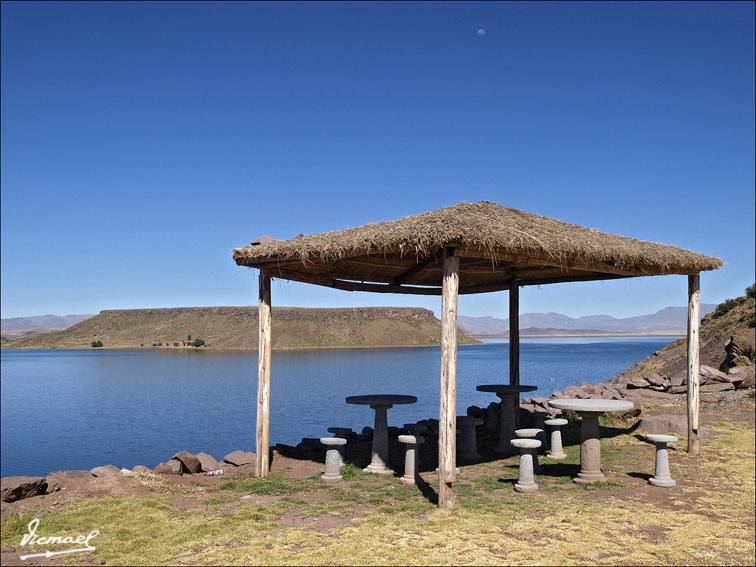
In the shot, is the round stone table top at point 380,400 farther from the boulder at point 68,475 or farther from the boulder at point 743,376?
the boulder at point 743,376

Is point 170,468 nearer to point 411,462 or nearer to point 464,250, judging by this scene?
point 411,462

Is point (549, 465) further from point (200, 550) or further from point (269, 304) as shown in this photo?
point (200, 550)

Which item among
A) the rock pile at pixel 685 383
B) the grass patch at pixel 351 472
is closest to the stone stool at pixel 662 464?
the grass patch at pixel 351 472

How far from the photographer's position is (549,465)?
9234 mm

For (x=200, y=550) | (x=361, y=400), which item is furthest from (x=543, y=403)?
(x=200, y=550)

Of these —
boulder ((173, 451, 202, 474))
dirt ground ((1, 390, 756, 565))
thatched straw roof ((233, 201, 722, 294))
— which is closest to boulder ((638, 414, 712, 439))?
dirt ground ((1, 390, 756, 565))

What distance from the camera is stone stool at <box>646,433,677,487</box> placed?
7941 millimetres

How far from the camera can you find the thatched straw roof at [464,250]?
278 inches

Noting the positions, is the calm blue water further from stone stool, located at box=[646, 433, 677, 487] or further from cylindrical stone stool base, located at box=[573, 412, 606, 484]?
stone stool, located at box=[646, 433, 677, 487]

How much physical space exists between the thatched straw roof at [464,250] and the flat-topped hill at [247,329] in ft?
291

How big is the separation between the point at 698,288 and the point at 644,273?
1019mm

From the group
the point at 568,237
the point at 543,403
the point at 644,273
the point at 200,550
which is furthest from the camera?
the point at 543,403

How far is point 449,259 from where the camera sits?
701 cm
